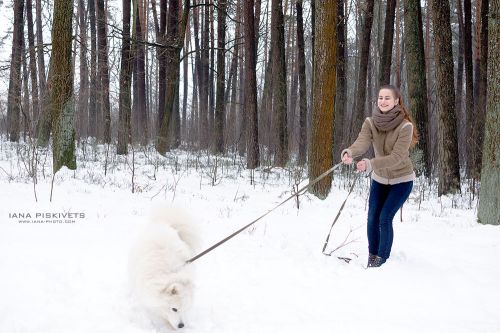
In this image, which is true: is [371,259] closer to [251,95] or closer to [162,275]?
[162,275]

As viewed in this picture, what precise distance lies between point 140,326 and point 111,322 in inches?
8.8

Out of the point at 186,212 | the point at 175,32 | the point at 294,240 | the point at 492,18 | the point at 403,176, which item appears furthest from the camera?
the point at 175,32

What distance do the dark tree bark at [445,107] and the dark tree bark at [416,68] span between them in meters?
1.70

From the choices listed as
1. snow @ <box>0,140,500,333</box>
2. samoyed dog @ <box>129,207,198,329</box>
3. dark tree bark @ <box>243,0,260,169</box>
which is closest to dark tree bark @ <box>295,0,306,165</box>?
dark tree bark @ <box>243,0,260,169</box>

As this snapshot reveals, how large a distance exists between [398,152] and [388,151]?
0.24 meters

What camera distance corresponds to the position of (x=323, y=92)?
27.8 ft

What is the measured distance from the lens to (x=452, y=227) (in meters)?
7.02

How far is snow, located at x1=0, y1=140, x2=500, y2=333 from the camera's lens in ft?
11.0

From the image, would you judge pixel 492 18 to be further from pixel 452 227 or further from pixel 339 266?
pixel 339 266

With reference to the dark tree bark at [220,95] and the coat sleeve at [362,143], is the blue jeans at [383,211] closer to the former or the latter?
the coat sleeve at [362,143]

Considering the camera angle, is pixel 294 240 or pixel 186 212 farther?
pixel 294 240

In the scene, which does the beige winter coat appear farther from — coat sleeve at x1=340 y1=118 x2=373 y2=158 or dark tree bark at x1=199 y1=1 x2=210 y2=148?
dark tree bark at x1=199 y1=1 x2=210 y2=148

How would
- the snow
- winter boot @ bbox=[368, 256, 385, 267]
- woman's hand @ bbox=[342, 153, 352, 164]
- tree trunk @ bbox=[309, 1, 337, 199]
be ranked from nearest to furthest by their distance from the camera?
1. the snow
2. woman's hand @ bbox=[342, 153, 352, 164]
3. winter boot @ bbox=[368, 256, 385, 267]
4. tree trunk @ bbox=[309, 1, 337, 199]

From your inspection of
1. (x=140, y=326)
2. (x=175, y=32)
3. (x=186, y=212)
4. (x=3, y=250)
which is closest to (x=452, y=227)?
(x=186, y=212)
